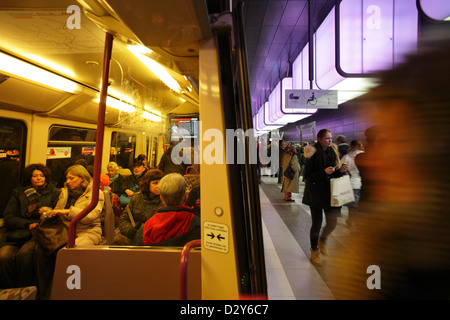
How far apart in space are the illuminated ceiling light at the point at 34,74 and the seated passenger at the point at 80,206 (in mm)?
1211

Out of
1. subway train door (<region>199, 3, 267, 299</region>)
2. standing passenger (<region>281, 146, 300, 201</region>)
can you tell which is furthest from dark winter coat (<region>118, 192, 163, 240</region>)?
standing passenger (<region>281, 146, 300, 201</region>)

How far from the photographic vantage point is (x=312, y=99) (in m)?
5.55

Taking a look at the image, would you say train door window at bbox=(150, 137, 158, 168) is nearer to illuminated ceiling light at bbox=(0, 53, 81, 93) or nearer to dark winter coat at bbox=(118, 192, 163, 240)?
illuminated ceiling light at bbox=(0, 53, 81, 93)

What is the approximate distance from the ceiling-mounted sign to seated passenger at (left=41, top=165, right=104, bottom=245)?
488 centimetres

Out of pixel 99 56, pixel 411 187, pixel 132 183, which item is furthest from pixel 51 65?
pixel 411 187

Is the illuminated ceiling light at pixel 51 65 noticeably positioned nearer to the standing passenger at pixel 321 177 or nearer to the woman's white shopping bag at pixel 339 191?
the standing passenger at pixel 321 177

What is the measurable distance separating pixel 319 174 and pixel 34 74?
3.83 metres

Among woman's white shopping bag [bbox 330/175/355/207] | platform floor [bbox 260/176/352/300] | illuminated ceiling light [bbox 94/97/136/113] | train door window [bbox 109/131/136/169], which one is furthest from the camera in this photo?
train door window [bbox 109/131/136/169]

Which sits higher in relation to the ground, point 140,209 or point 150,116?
point 150,116

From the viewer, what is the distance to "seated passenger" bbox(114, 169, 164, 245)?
2416 millimetres

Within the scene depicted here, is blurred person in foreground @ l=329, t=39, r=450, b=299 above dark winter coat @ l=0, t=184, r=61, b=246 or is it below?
above

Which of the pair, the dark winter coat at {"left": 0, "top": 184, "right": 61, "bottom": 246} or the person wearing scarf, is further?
the person wearing scarf

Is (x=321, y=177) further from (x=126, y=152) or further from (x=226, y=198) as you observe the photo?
(x=126, y=152)
